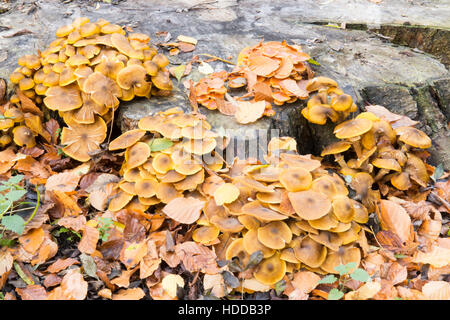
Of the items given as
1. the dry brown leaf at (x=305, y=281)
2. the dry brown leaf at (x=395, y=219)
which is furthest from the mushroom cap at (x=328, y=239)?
the dry brown leaf at (x=395, y=219)

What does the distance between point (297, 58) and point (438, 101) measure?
5.40 feet

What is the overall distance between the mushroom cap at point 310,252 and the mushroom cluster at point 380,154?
0.84 m

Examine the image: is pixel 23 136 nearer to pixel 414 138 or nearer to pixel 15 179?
pixel 15 179

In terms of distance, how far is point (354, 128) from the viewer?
3375 millimetres

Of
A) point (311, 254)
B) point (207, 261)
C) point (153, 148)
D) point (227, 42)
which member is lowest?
point (207, 261)

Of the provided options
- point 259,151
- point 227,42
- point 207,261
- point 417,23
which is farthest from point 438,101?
point 207,261

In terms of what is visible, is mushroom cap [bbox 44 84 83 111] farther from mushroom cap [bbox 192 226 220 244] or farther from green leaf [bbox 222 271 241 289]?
green leaf [bbox 222 271 241 289]

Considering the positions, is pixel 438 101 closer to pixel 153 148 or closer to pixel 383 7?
pixel 383 7

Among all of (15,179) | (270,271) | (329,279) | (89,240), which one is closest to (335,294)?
(329,279)

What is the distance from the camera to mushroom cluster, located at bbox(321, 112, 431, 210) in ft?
11.2

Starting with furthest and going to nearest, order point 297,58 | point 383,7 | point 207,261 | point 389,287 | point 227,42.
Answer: point 383,7
point 227,42
point 297,58
point 207,261
point 389,287

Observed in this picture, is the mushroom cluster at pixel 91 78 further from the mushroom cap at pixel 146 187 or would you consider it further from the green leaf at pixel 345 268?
the green leaf at pixel 345 268

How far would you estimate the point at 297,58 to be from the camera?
3961mm

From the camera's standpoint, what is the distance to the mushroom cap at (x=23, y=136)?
3861 millimetres
